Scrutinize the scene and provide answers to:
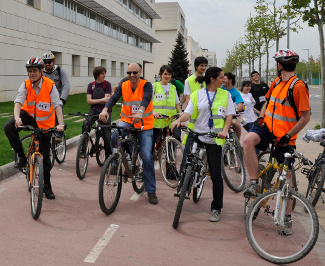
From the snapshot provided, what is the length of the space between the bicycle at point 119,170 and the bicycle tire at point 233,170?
4.97 feet

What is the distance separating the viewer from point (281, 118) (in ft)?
15.0

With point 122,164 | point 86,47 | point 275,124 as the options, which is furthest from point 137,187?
point 86,47

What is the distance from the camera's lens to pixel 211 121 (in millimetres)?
5410

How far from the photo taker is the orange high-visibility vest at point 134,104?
586cm

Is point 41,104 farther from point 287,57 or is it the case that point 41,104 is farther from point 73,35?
point 73,35

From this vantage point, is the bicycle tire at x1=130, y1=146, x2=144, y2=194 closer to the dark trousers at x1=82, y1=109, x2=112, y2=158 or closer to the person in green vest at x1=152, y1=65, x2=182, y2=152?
the person in green vest at x1=152, y1=65, x2=182, y2=152

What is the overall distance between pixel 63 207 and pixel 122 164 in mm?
958

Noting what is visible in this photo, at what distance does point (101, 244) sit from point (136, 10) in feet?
170

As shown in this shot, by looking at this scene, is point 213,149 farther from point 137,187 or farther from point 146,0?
point 146,0

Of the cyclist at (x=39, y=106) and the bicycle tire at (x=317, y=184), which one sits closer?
the bicycle tire at (x=317, y=184)

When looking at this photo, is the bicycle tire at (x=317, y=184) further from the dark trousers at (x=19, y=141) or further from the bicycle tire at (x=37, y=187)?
the dark trousers at (x=19, y=141)

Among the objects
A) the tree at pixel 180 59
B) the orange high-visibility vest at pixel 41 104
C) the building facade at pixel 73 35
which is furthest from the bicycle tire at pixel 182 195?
the tree at pixel 180 59

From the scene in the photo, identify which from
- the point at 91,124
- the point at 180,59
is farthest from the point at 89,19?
the point at 91,124

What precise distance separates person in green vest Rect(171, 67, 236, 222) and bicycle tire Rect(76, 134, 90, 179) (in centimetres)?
247
